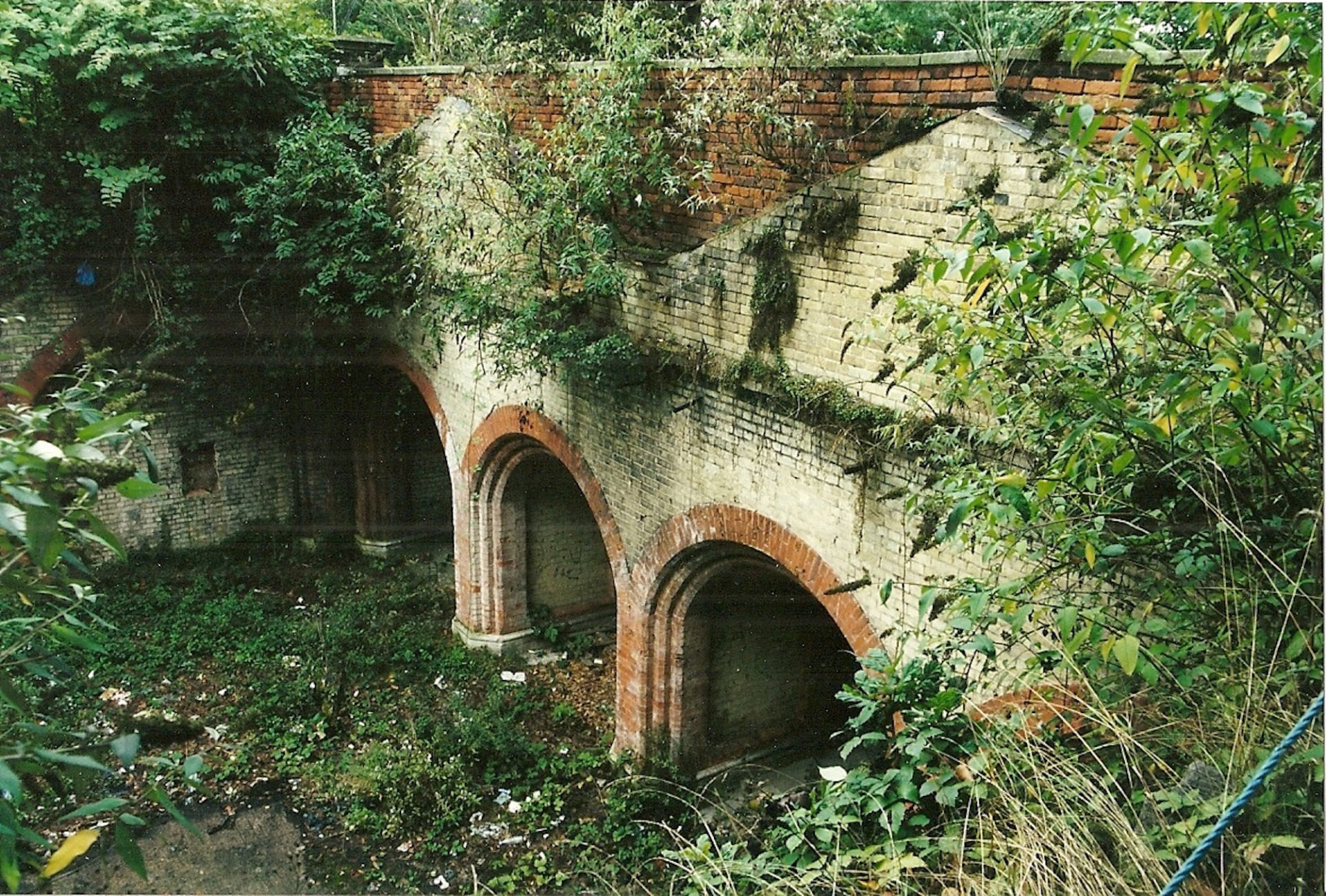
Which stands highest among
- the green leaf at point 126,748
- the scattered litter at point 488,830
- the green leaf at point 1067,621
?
the green leaf at point 1067,621

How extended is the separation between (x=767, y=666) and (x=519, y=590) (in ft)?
10.8

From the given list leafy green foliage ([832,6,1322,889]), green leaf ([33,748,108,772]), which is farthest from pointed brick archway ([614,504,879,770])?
green leaf ([33,748,108,772])

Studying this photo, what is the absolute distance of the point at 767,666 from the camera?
8.88m

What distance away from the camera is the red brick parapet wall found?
4762 millimetres

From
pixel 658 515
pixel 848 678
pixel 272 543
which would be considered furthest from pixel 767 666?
pixel 272 543

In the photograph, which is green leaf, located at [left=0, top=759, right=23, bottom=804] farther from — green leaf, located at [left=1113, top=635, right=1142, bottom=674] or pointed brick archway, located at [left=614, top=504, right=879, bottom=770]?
pointed brick archway, located at [left=614, top=504, right=879, bottom=770]

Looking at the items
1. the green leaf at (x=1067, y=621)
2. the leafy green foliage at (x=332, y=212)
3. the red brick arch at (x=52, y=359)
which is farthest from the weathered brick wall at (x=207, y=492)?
the green leaf at (x=1067, y=621)

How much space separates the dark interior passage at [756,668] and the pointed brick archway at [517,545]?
7.30ft

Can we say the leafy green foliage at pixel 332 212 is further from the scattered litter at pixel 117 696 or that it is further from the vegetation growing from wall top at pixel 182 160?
the scattered litter at pixel 117 696

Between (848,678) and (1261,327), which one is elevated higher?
(1261,327)

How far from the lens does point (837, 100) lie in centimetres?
584

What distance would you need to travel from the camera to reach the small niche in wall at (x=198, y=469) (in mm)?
13086

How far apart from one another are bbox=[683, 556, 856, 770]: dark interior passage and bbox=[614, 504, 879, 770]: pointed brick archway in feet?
0.06

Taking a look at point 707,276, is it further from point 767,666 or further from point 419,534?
point 419,534
